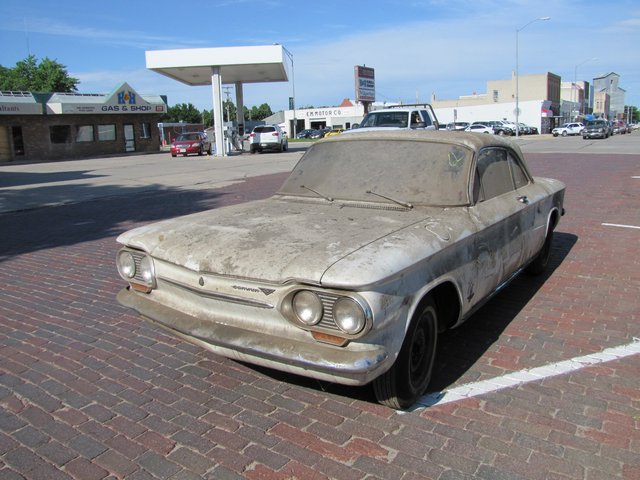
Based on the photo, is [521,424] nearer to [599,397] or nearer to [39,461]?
[599,397]

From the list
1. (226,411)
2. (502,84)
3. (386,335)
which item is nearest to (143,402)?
(226,411)

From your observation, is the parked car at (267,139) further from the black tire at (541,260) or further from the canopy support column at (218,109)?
the black tire at (541,260)

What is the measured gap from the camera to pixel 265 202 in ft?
14.8

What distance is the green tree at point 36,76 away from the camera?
69875 mm

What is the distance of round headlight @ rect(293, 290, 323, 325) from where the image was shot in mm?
2746

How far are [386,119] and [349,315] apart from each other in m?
16.7

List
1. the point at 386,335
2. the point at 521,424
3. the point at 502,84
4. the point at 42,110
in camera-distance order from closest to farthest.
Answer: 1. the point at 386,335
2. the point at 521,424
3. the point at 42,110
4. the point at 502,84

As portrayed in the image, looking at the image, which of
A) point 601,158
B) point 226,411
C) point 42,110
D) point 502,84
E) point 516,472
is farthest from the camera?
point 502,84

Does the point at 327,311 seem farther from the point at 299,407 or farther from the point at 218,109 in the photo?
the point at 218,109

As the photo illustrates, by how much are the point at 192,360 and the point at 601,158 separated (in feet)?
76.1

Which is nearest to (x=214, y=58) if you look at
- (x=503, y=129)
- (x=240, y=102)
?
(x=240, y=102)

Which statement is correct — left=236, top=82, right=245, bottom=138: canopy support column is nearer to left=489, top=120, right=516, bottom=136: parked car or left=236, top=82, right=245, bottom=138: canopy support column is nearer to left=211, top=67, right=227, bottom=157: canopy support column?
left=211, top=67, right=227, bottom=157: canopy support column

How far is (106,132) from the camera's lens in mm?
39781

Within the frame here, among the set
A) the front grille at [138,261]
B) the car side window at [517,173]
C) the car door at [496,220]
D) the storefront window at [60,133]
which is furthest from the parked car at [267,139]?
the front grille at [138,261]
